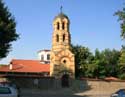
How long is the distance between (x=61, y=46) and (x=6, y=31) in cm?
2622

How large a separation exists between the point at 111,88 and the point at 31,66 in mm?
25785

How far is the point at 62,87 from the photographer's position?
61781 mm

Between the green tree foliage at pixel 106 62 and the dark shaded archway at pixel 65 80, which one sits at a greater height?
the green tree foliage at pixel 106 62

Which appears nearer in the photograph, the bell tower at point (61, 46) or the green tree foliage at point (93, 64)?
the bell tower at point (61, 46)

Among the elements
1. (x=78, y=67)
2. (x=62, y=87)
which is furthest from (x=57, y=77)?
(x=78, y=67)

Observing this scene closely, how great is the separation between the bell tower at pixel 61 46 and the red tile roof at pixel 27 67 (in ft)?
43.7

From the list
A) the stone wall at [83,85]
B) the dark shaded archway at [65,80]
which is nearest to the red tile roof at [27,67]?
the dark shaded archway at [65,80]

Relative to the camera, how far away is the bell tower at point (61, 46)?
67.0m

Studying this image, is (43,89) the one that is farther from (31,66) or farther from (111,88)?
(31,66)

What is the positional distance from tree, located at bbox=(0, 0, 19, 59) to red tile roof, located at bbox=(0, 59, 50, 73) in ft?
119

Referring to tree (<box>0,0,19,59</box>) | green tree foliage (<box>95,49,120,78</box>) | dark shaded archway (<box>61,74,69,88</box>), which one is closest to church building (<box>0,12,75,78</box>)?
dark shaded archway (<box>61,74,69,88</box>)

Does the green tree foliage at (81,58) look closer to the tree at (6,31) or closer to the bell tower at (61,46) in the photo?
the bell tower at (61,46)

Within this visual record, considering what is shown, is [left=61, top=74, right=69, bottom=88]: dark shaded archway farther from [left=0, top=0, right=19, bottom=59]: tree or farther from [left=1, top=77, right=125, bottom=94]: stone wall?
[left=0, top=0, right=19, bottom=59]: tree

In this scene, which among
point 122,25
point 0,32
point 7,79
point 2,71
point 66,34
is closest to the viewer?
point 122,25
